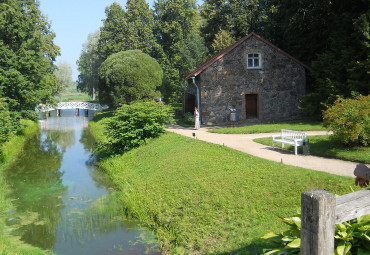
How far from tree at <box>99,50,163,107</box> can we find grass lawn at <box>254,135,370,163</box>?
1965 centimetres

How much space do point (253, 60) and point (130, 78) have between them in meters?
13.2

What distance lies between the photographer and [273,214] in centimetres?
840

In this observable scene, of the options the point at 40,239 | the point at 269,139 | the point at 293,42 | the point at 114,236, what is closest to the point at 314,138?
the point at 269,139

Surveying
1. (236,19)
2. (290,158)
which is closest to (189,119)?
(290,158)

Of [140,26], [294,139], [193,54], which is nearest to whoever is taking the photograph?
[294,139]

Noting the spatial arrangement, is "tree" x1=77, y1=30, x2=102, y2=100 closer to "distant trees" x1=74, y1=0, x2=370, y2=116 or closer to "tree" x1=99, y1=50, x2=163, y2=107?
"distant trees" x1=74, y1=0, x2=370, y2=116

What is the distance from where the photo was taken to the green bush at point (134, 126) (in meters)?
18.6

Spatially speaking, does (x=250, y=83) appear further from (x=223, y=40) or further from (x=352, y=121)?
(x=352, y=121)

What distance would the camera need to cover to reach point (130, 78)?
33094mm

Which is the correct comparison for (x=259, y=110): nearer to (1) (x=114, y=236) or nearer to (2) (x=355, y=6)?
(2) (x=355, y=6)

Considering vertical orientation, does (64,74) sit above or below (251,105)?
above

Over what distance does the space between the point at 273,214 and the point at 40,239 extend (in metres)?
6.24

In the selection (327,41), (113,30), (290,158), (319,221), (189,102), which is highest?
(113,30)

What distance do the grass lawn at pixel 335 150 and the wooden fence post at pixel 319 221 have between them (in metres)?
9.56
